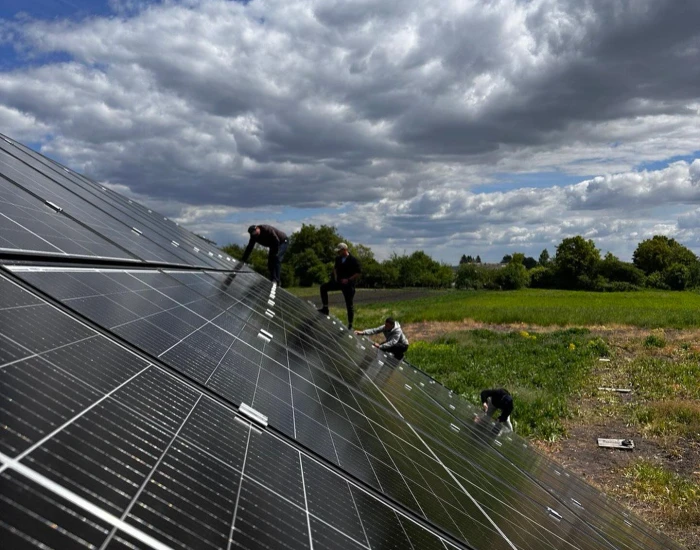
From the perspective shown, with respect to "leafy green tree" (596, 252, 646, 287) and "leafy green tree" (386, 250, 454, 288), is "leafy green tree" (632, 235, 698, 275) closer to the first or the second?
"leafy green tree" (596, 252, 646, 287)

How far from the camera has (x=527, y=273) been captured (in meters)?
135

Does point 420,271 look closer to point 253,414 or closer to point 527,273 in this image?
point 527,273

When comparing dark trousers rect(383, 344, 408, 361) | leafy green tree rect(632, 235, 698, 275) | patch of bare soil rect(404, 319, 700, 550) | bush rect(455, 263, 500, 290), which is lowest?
patch of bare soil rect(404, 319, 700, 550)

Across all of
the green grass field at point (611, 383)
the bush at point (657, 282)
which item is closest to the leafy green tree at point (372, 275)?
the bush at point (657, 282)

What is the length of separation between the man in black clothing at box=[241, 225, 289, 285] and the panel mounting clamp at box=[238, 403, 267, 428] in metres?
13.3

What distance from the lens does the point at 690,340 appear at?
28750 mm

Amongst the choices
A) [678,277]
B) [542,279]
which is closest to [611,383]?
[678,277]

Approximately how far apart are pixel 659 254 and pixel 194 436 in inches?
5824

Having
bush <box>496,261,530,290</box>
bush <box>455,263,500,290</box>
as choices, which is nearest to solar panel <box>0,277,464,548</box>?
bush <box>496,261,530,290</box>

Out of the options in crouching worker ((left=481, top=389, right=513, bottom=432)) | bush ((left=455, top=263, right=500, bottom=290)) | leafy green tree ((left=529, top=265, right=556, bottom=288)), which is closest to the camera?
crouching worker ((left=481, top=389, right=513, bottom=432))

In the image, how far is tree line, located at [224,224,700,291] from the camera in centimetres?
10919

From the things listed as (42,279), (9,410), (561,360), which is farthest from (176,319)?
(561,360)

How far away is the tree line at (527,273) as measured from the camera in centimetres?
10919

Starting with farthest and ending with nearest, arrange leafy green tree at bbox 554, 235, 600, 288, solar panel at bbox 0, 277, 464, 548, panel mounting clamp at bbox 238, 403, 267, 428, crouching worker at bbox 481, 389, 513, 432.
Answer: leafy green tree at bbox 554, 235, 600, 288
crouching worker at bbox 481, 389, 513, 432
panel mounting clamp at bbox 238, 403, 267, 428
solar panel at bbox 0, 277, 464, 548
